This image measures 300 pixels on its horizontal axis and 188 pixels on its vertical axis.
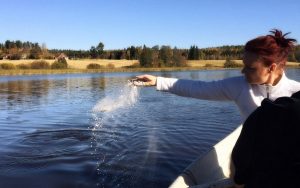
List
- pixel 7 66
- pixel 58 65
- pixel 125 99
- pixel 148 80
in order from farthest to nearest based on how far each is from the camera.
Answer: pixel 58 65 < pixel 7 66 < pixel 125 99 < pixel 148 80

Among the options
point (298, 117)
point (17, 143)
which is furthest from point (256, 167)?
point (17, 143)

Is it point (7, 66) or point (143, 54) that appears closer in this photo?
point (7, 66)

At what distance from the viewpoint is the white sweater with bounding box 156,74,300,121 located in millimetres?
4484

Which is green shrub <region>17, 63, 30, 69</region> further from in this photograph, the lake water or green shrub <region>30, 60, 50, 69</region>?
the lake water

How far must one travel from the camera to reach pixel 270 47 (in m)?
3.94

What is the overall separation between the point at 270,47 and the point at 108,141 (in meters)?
9.65

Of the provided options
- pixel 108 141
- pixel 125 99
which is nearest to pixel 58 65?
pixel 108 141

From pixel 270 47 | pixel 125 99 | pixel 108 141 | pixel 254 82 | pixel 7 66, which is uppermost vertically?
pixel 270 47

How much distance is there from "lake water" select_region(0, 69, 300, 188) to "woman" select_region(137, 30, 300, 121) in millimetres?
2812

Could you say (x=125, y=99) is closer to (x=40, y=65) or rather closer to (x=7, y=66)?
(x=7, y=66)

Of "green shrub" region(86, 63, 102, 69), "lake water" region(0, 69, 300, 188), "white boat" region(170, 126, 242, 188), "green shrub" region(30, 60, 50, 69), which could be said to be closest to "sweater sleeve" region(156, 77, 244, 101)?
"white boat" region(170, 126, 242, 188)

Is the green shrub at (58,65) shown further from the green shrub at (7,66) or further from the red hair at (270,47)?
the red hair at (270,47)

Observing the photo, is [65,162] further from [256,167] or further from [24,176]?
[256,167]

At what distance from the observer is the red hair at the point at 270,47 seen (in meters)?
3.94
